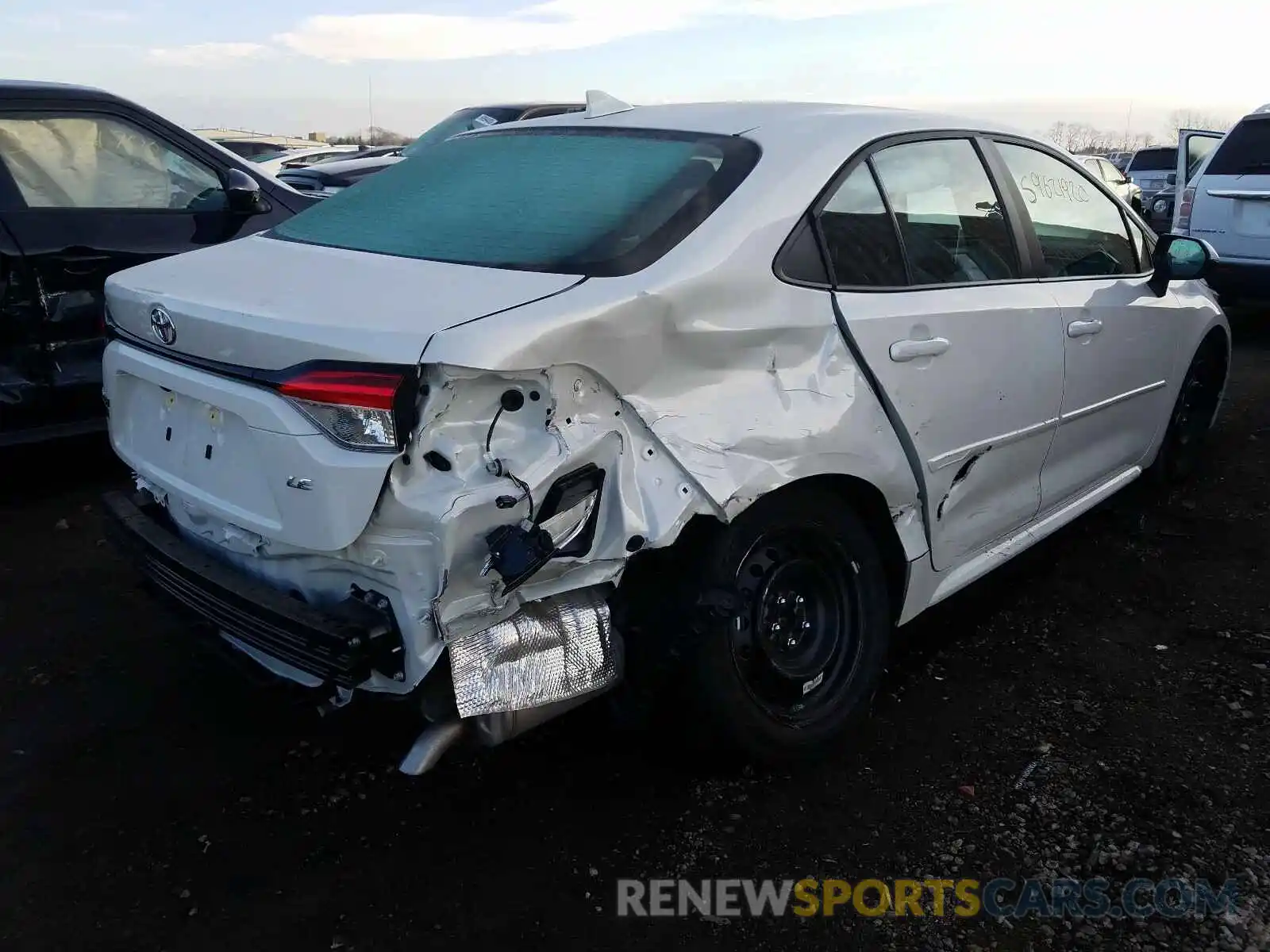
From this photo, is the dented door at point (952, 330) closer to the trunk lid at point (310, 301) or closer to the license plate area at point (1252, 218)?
the trunk lid at point (310, 301)

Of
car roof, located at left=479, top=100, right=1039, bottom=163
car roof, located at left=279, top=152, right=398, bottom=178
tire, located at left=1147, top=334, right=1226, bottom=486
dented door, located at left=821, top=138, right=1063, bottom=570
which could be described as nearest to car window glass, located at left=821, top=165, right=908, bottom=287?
dented door, located at left=821, top=138, right=1063, bottom=570

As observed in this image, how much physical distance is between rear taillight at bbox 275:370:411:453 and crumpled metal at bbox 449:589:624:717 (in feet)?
1.43

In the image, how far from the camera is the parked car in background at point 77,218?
4355 mm

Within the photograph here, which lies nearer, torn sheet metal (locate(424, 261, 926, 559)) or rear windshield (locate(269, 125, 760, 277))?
torn sheet metal (locate(424, 261, 926, 559))

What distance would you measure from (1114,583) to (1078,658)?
2.24ft

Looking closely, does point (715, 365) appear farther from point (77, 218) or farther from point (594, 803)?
point (77, 218)

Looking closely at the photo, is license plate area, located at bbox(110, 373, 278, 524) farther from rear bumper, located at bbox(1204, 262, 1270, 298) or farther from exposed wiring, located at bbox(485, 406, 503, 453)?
rear bumper, located at bbox(1204, 262, 1270, 298)

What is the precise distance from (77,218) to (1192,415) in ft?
16.7

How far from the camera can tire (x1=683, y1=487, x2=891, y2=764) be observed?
8.09 feet

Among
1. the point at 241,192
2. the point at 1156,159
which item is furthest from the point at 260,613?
the point at 1156,159

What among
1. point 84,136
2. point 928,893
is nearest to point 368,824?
point 928,893

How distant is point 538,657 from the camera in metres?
2.24

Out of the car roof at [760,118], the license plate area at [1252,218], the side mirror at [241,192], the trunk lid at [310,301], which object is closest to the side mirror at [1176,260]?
the car roof at [760,118]

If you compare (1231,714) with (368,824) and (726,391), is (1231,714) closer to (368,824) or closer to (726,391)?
(726,391)
